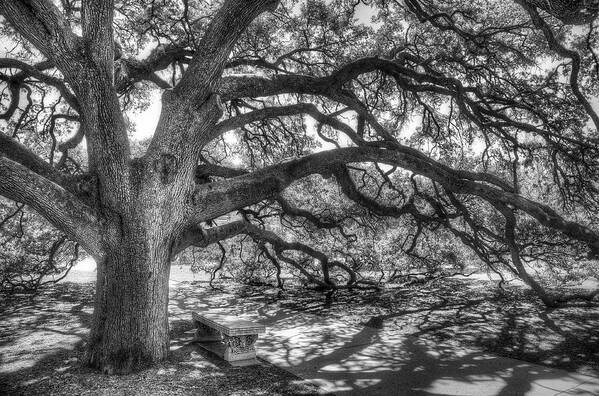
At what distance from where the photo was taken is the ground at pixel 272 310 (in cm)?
495

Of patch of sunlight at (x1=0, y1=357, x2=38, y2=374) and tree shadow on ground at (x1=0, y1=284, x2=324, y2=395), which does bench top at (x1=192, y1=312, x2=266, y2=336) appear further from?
patch of sunlight at (x1=0, y1=357, x2=38, y2=374)

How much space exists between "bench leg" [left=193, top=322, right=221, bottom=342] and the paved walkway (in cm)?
80

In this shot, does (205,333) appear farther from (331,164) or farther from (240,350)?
(331,164)

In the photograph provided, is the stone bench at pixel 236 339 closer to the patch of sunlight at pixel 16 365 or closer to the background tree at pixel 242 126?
the background tree at pixel 242 126

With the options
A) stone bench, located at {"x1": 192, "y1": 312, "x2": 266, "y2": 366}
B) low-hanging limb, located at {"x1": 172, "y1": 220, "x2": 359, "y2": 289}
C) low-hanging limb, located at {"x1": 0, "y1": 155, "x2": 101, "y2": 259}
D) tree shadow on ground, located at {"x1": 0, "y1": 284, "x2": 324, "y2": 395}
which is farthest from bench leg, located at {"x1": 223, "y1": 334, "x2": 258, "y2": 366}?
low-hanging limb, located at {"x1": 0, "y1": 155, "x2": 101, "y2": 259}

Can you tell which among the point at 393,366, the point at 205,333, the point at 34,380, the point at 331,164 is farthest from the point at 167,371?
the point at 331,164

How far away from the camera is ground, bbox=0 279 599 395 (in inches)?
195

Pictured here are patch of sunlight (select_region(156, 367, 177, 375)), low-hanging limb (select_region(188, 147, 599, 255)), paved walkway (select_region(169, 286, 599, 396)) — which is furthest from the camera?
low-hanging limb (select_region(188, 147, 599, 255))

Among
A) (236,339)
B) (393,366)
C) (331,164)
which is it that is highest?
(331,164)

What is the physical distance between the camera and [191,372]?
17.7 ft

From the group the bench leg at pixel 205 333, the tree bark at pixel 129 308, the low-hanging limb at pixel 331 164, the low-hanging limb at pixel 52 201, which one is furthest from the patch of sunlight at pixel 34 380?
the low-hanging limb at pixel 331 164

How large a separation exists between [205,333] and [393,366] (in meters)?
3.41

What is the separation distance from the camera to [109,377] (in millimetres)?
5105

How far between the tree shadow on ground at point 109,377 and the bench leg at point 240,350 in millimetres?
181
